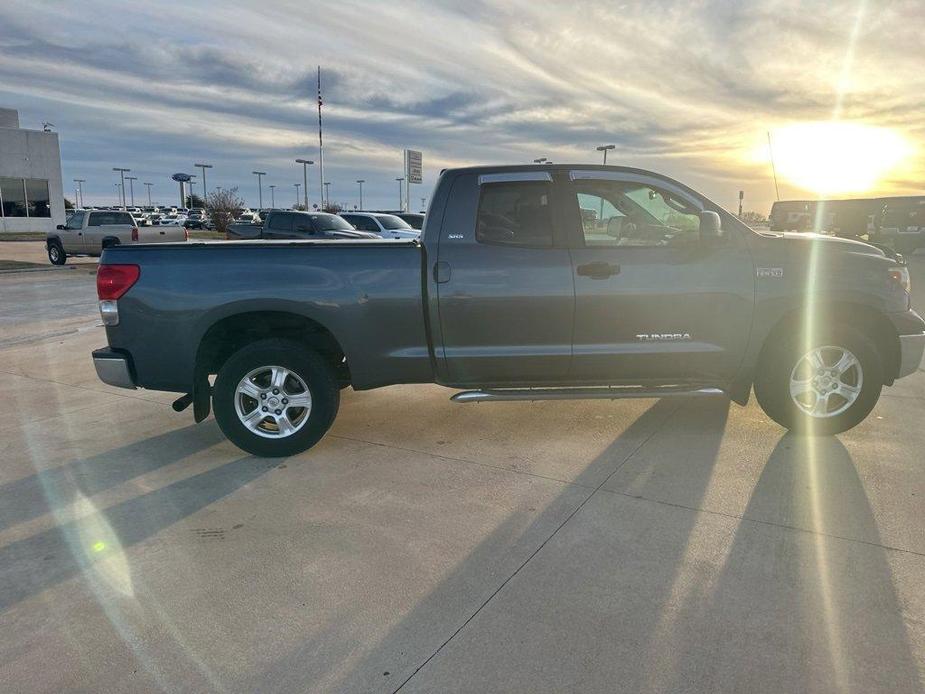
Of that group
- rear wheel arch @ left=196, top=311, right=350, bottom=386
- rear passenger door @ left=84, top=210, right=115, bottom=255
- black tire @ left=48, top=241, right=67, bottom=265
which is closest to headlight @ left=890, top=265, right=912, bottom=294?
rear wheel arch @ left=196, top=311, right=350, bottom=386

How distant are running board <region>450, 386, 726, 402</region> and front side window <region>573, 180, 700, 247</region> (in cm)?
102

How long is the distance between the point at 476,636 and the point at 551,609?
36cm

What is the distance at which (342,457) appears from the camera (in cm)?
449

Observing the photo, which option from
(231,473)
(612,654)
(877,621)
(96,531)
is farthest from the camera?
(231,473)

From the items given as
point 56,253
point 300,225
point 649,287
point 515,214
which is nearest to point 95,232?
point 56,253

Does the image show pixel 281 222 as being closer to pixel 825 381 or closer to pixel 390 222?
pixel 390 222

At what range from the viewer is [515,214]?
445cm

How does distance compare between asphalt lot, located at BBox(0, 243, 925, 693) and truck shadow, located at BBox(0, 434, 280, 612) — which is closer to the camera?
asphalt lot, located at BBox(0, 243, 925, 693)

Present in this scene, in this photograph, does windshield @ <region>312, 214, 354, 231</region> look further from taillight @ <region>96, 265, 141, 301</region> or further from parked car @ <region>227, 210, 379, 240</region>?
taillight @ <region>96, 265, 141, 301</region>

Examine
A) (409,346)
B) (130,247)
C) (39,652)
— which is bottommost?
(39,652)

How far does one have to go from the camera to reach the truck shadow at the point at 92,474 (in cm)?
371

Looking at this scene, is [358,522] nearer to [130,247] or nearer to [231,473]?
[231,473]

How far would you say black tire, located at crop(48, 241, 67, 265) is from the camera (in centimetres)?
2134

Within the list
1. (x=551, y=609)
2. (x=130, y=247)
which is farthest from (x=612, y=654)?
(x=130, y=247)
